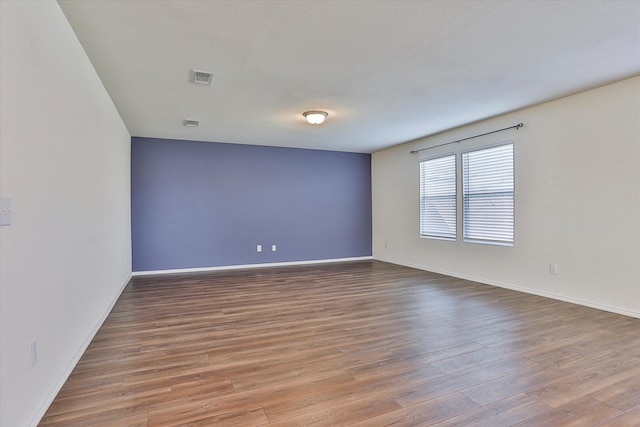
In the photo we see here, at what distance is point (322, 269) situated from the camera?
251 inches

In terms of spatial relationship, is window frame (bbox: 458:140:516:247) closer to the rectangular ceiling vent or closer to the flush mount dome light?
the flush mount dome light

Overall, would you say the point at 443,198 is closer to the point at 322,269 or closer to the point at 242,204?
the point at 322,269

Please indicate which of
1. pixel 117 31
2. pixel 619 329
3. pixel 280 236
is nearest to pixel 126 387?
pixel 117 31

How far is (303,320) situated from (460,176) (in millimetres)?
3582

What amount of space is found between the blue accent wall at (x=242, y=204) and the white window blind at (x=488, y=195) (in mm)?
2725

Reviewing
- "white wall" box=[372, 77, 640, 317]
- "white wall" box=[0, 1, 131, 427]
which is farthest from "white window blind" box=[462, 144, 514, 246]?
"white wall" box=[0, 1, 131, 427]

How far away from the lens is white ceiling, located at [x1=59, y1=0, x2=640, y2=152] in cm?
223

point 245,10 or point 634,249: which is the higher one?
point 245,10

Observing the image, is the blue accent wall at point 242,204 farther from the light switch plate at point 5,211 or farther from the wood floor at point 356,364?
the light switch plate at point 5,211

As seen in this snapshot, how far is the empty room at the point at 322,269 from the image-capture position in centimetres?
180

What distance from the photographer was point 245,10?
220cm

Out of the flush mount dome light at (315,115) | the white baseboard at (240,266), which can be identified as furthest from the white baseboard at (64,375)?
the flush mount dome light at (315,115)

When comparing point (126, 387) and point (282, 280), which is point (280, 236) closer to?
point (282, 280)

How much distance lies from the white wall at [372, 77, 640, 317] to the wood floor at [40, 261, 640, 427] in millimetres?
362
